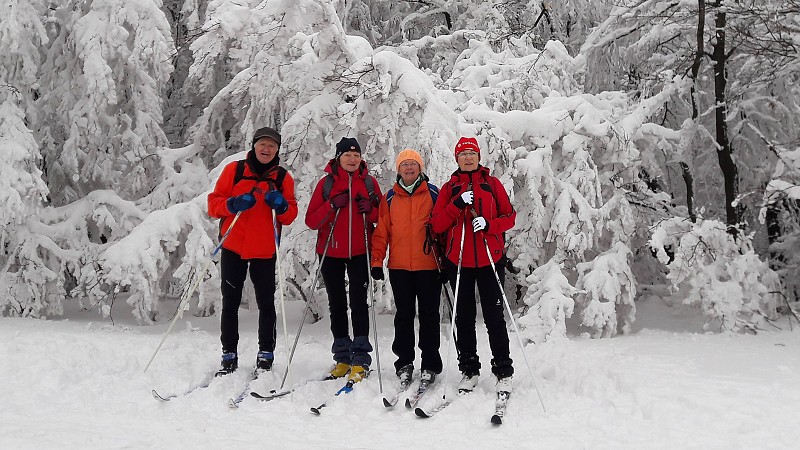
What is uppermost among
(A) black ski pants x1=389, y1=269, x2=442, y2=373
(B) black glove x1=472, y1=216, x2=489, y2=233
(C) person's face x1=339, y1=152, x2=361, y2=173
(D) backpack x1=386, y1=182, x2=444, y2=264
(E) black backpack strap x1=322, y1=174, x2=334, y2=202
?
(C) person's face x1=339, y1=152, x2=361, y2=173

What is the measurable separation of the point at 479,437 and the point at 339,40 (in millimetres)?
4723

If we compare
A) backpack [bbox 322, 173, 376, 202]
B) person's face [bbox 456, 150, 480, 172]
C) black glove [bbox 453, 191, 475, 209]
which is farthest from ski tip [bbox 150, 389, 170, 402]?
person's face [bbox 456, 150, 480, 172]

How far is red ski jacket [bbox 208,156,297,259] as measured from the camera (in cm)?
500

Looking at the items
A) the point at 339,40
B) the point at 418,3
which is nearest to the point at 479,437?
the point at 339,40

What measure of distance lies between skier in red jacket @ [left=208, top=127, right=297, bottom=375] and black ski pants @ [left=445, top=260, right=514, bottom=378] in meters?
1.55

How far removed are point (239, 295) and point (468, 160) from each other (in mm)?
2239

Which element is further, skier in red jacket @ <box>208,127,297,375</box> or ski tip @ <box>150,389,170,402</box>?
skier in red jacket @ <box>208,127,297,375</box>

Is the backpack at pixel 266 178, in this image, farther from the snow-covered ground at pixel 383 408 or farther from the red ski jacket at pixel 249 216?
the snow-covered ground at pixel 383 408

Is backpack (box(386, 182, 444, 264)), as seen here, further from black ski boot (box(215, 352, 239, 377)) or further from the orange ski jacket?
black ski boot (box(215, 352, 239, 377))

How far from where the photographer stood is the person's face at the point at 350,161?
5016mm

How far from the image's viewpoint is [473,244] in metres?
4.64

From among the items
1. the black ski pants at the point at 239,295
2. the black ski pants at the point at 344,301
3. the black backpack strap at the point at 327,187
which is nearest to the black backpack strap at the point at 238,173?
the black ski pants at the point at 239,295

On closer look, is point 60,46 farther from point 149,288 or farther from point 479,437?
point 479,437

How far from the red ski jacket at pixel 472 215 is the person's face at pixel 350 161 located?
81cm
